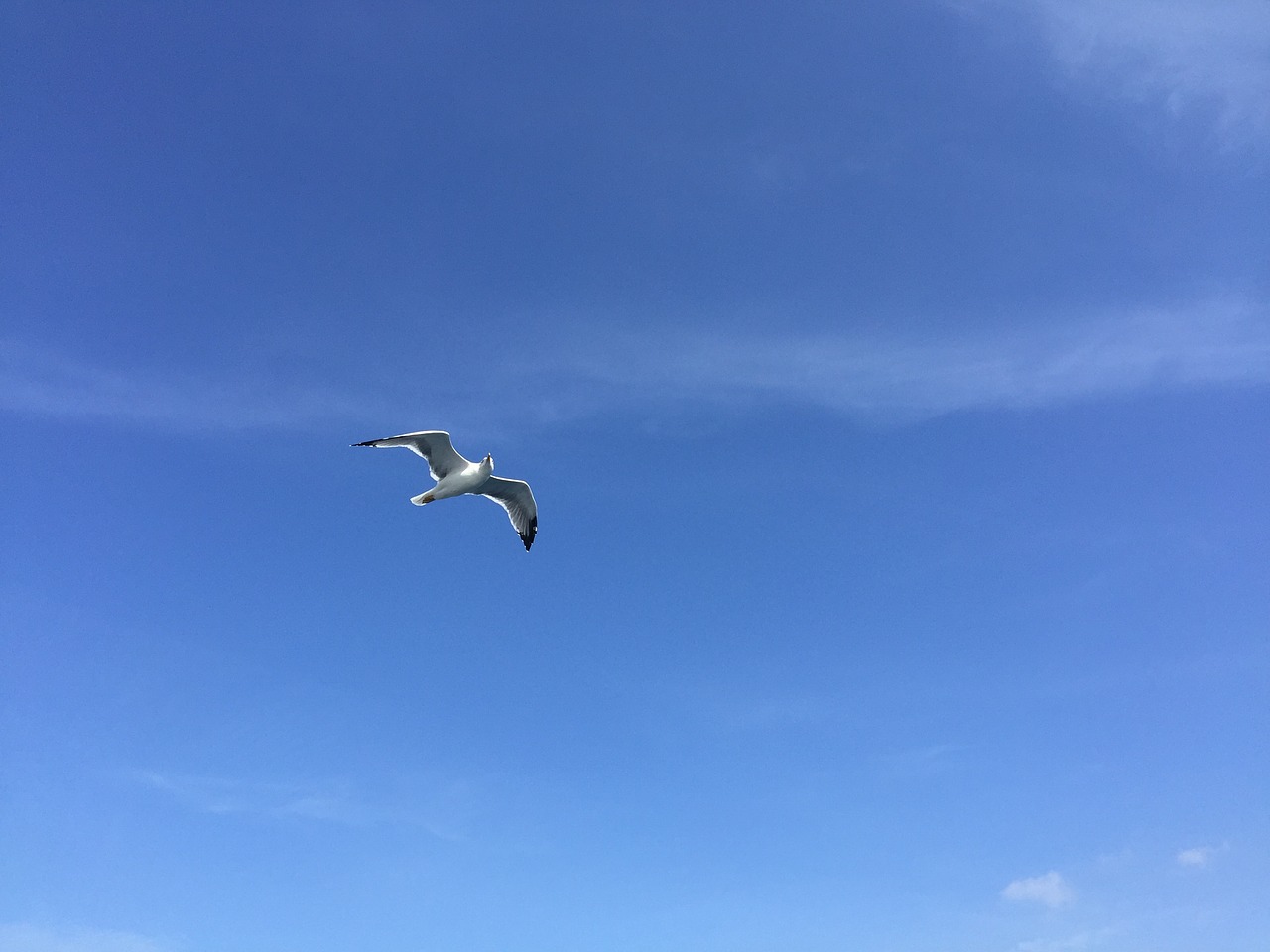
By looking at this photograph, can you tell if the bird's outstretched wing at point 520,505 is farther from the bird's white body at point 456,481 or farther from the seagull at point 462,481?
the bird's white body at point 456,481

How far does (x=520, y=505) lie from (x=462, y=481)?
3.18m

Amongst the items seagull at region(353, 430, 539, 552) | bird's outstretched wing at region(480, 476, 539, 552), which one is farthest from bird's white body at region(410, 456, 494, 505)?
bird's outstretched wing at region(480, 476, 539, 552)

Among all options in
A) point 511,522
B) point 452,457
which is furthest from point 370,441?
point 511,522

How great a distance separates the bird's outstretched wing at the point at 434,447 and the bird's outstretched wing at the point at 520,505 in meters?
2.25

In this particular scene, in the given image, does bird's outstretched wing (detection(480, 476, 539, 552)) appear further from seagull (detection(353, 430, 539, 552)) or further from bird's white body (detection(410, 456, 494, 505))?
bird's white body (detection(410, 456, 494, 505))

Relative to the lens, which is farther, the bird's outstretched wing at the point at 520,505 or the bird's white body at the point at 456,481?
the bird's outstretched wing at the point at 520,505

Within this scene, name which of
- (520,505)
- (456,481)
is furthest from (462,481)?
(520,505)

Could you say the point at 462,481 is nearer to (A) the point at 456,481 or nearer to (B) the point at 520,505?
(A) the point at 456,481

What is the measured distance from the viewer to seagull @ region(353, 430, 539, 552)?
27.2 meters

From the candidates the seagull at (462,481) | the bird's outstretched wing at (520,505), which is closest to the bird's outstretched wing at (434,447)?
the seagull at (462,481)

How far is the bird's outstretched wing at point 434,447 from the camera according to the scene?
2686 cm

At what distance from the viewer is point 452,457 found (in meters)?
28.3

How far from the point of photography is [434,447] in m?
27.7

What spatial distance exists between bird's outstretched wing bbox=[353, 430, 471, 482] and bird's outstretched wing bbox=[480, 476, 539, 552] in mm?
2250
